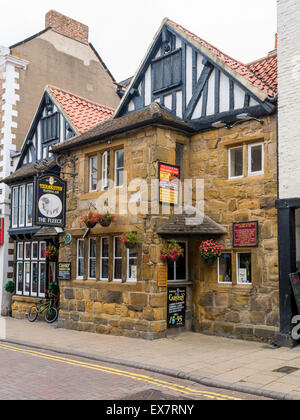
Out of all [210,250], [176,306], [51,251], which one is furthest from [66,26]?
[176,306]

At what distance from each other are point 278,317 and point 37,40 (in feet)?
59.3

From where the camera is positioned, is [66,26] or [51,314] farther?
[66,26]

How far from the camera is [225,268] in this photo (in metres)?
13.0

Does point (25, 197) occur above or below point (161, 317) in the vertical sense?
above

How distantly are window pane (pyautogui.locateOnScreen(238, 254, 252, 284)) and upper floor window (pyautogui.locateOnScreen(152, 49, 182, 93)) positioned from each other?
567 cm

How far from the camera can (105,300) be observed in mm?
14141

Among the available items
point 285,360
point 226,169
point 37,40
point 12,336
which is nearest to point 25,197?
point 12,336

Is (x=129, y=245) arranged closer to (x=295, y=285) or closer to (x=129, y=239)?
(x=129, y=239)

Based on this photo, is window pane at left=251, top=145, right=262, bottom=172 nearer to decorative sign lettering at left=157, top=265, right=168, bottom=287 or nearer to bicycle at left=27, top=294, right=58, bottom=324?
decorative sign lettering at left=157, top=265, right=168, bottom=287

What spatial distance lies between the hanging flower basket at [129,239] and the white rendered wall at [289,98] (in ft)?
13.6

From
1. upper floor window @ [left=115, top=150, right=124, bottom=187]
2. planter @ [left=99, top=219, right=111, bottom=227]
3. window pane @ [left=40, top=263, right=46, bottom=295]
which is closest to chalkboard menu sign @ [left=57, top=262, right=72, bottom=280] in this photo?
planter @ [left=99, top=219, right=111, bottom=227]

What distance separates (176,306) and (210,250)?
→ 6.48 ft

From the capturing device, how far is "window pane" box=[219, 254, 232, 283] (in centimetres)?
1284

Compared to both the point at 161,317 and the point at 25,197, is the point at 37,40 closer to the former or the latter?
the point at 25,197
